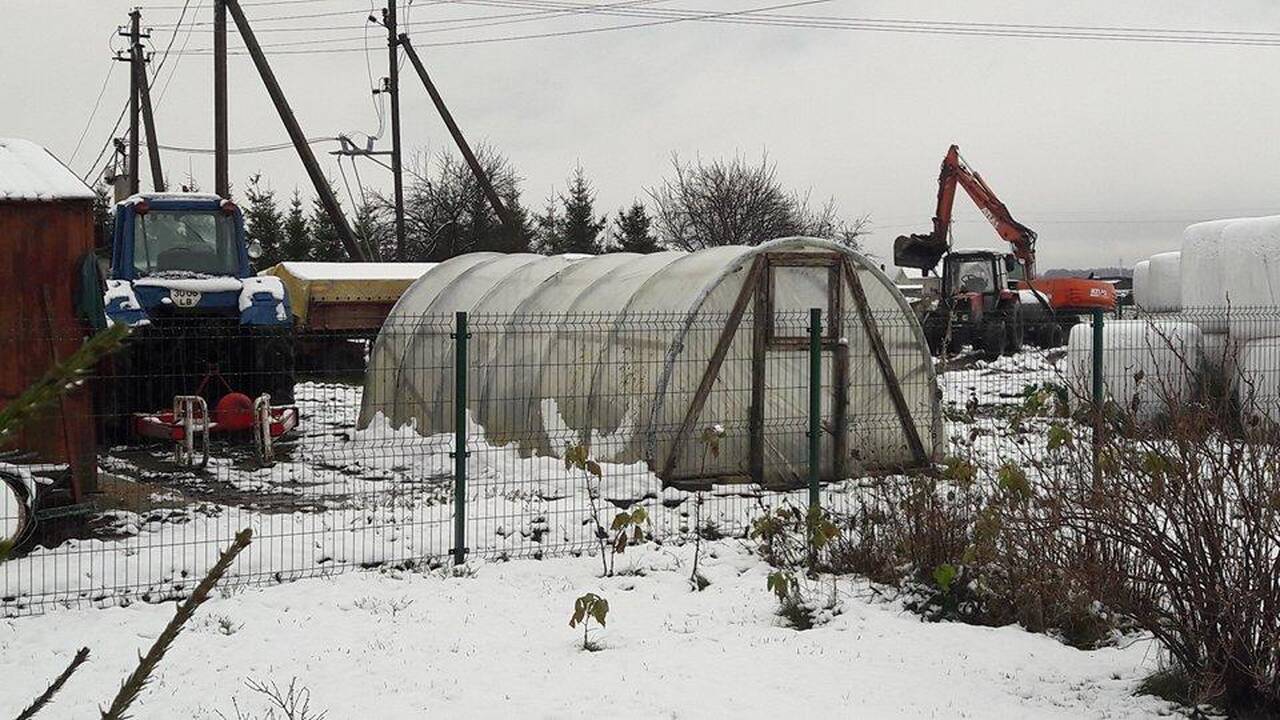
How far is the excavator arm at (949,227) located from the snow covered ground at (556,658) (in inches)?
967

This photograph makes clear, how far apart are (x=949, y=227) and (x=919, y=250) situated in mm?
1574

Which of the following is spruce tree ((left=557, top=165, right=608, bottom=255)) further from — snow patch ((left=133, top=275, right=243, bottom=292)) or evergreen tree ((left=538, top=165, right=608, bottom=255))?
snow patch ((left=133, top=275, right=243, bottom=292))

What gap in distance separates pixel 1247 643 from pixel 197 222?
13729mm

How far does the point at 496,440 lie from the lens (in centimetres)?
1310

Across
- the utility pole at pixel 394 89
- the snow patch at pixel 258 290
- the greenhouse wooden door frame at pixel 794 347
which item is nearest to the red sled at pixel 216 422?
the snow patch at pixel 258 290

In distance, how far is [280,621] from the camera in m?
7.20

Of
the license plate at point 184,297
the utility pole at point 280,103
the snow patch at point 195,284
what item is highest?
the utility pole at point 280,103

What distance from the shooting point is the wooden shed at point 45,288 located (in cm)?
877

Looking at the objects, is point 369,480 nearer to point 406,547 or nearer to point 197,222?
point 406,547

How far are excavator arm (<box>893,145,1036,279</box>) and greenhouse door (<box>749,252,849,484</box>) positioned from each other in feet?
64.7

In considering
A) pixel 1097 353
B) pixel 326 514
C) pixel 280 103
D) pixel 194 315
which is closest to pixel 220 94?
pixel 280 103

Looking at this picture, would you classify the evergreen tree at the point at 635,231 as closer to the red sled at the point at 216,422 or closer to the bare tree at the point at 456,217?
the bare tree at the point at 456,217

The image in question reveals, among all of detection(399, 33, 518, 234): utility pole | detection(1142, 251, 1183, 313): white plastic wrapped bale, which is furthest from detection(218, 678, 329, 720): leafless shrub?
detection(1142, 251, 1183, 313): white plastic wrapped bale

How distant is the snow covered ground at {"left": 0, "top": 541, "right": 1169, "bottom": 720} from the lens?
5.87m
